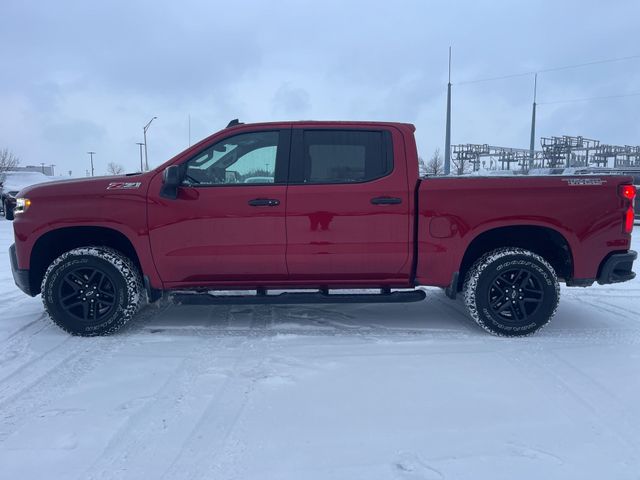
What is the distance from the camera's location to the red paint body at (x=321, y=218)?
162 inches

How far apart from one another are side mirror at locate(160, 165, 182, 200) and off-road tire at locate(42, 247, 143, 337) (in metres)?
0.75

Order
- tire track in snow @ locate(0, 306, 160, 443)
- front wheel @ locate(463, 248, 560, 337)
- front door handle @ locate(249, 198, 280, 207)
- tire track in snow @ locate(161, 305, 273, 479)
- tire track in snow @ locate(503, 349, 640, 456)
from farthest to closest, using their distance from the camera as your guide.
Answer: front wheel @ locate(463, 248, 560, 337) < front door handle @ locate(249, 198, 280, 207) < tire track in snow @ locate(0, 306, 160, 443) < tire track in snow @ locate(503, 349, 640, 456) < tire track in snow @ locate(161, 305, 273, 479)

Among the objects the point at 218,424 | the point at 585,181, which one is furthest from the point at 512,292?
the point at 218,424

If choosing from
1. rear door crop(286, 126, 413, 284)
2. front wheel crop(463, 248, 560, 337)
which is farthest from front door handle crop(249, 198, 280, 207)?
front wheel crop(463, 248, 560, 337)

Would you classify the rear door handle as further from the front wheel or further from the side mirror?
the side mirror

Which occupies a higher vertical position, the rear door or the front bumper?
the rear door

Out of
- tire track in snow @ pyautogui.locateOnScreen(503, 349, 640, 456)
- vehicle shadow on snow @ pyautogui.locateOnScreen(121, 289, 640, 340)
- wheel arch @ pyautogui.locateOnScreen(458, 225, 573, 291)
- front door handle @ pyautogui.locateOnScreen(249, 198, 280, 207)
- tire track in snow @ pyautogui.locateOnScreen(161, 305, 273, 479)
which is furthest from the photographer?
vehicle shadow on snow @ pyautogui.locateOnScreen(121, 289, 640, 340)

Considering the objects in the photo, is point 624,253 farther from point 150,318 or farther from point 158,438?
point 150,318

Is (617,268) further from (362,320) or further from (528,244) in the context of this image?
(362,320)

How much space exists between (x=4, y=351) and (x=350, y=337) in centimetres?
288

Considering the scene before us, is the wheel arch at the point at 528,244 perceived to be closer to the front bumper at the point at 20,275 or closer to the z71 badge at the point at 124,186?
the z71 badge at the point at 124,186

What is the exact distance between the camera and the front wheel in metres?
4.21

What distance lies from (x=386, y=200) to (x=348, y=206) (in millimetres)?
334

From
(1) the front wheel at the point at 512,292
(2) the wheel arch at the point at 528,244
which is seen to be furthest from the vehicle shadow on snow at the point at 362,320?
(2) the wheel arch at the point at 528,244
